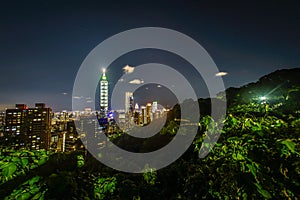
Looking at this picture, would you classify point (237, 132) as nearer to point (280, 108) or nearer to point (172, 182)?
point (280, 108)

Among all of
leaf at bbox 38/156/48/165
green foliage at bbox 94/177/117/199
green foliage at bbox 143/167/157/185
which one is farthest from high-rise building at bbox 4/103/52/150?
green foliage at bbox 94/177/117/199

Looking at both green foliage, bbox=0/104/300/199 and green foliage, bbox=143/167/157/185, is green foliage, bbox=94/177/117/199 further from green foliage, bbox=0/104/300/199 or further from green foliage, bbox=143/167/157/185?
green foliage, bbox=143/167/157/185

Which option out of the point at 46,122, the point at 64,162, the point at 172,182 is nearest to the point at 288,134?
the point at 172,182

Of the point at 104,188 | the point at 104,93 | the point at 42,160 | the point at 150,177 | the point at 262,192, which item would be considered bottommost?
the point at 150,177

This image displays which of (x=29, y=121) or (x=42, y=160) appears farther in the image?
(x=29, y=121)

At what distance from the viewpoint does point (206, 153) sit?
2.80 metres

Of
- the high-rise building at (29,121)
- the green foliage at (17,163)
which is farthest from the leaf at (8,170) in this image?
the high-rise building at (29,121)

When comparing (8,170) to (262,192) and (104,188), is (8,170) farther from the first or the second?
(262,192)

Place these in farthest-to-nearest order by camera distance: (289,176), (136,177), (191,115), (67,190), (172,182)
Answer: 1. (191,115)
2. (172,182)
3. (136,177)
4. (289,176)
5. (67,190)

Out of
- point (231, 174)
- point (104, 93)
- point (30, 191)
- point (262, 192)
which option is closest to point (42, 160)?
point (30, 191)

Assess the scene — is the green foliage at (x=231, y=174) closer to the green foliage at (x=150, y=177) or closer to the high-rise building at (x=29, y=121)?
the green foliage at (x=150, y=177)

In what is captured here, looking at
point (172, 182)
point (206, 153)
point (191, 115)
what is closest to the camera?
point (206, 153)

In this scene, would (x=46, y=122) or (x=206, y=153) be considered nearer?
(x=206, y=153)

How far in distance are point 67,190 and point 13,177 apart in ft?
1.80
